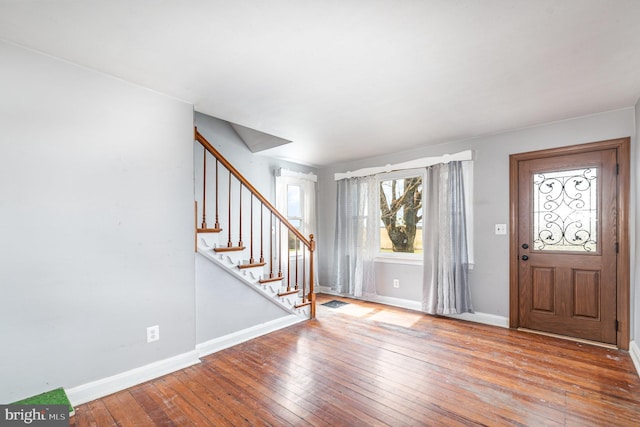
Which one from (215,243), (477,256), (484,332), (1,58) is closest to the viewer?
(1,58)

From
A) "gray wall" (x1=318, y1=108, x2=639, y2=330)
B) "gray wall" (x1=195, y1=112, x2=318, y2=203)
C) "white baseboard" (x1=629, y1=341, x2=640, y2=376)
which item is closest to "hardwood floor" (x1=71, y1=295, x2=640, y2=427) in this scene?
"white baseboard" (x1=629, y1=341, x2=640, y2=376)

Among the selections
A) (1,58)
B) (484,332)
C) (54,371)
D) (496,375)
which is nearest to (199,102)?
(1,58)

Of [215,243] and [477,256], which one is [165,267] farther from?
[477,256]

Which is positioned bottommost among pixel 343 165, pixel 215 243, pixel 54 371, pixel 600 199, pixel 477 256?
pixel 54 371


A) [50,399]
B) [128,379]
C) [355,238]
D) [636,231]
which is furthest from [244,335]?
[636,231]

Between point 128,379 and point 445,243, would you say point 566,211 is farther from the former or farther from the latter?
point 128,379

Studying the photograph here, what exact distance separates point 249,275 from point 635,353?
362 cm

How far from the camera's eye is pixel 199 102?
273 centimetres

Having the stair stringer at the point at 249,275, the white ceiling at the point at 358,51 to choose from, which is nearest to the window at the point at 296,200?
the stair stringer at the point at 249,275

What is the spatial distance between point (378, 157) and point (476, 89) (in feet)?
7.79

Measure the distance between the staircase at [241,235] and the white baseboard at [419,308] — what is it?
2.11 feet

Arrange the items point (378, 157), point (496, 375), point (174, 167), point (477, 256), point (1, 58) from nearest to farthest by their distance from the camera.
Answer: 1. point (1, 58)
2. point (496, 375)
3. point (174, 167)
4. point (477, 256)
5. point (378, 157)

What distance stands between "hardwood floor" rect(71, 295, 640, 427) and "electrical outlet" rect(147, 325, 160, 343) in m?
0.32

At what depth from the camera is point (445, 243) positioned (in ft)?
12.8
